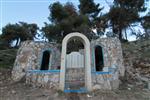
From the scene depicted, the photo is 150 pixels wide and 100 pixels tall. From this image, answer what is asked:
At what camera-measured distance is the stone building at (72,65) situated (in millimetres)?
7043

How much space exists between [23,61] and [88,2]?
1184 centimetres

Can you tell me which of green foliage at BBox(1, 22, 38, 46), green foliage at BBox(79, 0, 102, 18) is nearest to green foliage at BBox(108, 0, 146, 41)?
green foliage at BBox(79, 0, 102, 18)

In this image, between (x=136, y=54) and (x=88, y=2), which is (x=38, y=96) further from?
(x=88, y=2)

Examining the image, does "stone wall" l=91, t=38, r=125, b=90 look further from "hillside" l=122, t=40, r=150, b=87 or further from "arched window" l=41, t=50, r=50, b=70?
"arched window" l=41, t=50, r=50, b=70

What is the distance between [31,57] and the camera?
991 cm

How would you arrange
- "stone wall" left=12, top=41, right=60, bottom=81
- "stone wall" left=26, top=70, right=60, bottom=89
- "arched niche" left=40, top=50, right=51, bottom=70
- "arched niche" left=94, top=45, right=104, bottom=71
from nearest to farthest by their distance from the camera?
"stone wall" left=26, top=70, right=60, bottom=89 → "stone wall" left=12, top=41, right=60, bottom=81 → "arched niche" left=94, top=45, right=104, bottom=71 → "arched niche" left=40, top=50, right=51, bottom=70

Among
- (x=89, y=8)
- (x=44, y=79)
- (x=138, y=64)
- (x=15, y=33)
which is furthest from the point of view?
(x=89, y=8)

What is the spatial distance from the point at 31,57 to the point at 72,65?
2.86 meters

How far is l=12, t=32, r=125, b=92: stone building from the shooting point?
7.04m

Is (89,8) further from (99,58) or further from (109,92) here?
(109,92)

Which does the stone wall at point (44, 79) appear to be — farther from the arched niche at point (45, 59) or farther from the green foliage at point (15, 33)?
the green foliage at point (15, 33)

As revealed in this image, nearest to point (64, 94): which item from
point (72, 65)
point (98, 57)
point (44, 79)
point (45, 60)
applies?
point (44, 79)

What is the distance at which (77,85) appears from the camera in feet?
24.6

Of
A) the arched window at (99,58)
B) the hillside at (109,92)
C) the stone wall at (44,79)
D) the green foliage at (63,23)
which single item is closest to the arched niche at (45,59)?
the hillside at (109,92)
